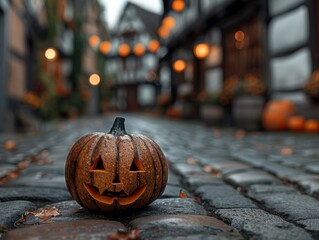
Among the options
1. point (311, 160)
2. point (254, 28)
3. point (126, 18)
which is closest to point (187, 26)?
point (254, 28)

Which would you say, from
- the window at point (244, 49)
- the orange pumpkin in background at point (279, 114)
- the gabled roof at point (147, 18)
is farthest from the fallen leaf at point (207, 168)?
the gabled roof at point (147, 18)

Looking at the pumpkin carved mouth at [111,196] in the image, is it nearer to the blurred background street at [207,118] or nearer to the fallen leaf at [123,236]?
the blurred background street at [207,118]

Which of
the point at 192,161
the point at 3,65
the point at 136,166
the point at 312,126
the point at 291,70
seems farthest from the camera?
the point at 291,70

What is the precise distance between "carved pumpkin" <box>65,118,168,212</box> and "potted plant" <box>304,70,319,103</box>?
20.0 ft

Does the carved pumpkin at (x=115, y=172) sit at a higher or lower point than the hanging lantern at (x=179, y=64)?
lower

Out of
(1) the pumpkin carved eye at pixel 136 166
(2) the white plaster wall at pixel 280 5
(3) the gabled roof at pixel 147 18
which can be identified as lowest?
(1) the pumpkin carved eye at pixel 136 166

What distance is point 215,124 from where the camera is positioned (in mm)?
10961

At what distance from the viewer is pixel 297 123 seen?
26.7ft

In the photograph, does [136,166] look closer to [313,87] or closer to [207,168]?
[207,168]

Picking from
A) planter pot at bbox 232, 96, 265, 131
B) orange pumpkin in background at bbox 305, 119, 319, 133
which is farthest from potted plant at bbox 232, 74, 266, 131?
orange pumpkin in background at bbox 305, 119, 319, 133

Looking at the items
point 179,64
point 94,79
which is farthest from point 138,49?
point 94,79

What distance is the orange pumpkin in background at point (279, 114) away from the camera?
845 cm

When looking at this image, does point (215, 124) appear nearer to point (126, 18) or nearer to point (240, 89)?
point (240, 89)

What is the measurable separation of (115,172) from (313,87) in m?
6.35
